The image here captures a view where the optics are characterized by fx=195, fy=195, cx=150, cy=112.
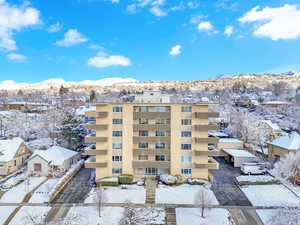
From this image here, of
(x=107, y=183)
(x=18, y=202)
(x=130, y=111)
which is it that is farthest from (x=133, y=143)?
(x=18, y=202)

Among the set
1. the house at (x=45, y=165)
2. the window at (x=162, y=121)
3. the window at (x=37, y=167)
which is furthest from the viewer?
the window at (x=37, y=167)

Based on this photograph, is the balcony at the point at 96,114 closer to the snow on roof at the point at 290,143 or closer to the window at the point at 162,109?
the window at the point at 162,109

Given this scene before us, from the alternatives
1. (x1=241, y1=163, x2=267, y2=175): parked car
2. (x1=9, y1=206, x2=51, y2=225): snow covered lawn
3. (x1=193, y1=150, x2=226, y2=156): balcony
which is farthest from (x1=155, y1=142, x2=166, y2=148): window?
(x1=9, y1=206, x2=51, y2=225): snow covered lawn

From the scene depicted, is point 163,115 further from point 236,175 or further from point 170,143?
point 236,175

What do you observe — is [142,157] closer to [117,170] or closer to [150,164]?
[150,164]

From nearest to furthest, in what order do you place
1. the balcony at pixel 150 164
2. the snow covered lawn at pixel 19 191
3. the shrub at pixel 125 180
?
the snow covered lawn at pixel 19 191 → the shrub at pixel 125 180 → the balcony at pixel 150 164

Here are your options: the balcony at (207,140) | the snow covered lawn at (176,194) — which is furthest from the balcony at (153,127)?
the snow covered lawn at (176,194)
